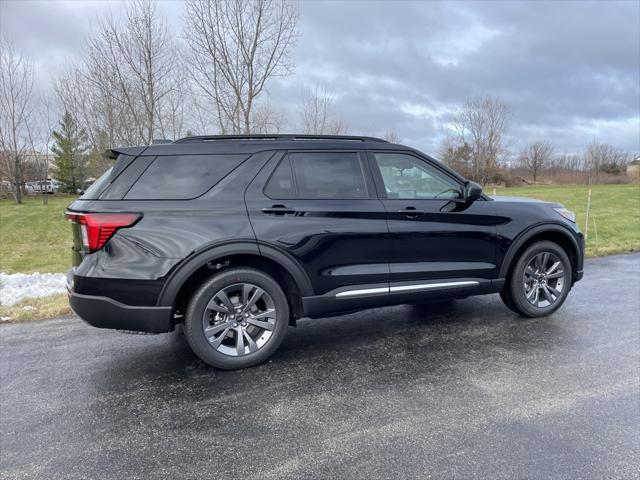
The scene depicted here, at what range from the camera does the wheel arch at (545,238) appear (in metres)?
4.29

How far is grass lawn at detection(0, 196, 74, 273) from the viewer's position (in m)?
8.63

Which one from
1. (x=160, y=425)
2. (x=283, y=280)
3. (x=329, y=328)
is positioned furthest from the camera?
(x=329, y=328)

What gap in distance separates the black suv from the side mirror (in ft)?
0.08

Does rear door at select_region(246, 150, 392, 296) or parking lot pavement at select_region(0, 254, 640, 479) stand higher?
rear door at select_region(246, 150, 392, 296)

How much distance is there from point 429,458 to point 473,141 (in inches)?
1866

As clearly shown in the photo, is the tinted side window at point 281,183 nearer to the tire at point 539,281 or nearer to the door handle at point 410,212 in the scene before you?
the door handle at point 410,212

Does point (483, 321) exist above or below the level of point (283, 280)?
A: below

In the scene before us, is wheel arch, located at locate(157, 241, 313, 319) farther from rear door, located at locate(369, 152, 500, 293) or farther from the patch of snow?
the patch of snow

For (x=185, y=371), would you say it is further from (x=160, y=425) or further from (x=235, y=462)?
(x=235, y=462)

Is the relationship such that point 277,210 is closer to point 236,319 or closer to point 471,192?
point 236,319

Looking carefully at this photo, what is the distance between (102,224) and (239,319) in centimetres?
127

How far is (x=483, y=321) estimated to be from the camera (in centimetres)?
445

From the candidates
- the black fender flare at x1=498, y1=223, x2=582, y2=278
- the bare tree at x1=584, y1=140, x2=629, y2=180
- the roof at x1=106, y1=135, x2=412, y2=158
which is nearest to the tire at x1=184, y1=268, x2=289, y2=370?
the roof at x1=106, y1=135, x2=412, y2=158

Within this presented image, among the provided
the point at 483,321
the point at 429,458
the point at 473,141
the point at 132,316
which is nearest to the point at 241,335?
the point at 132,316
